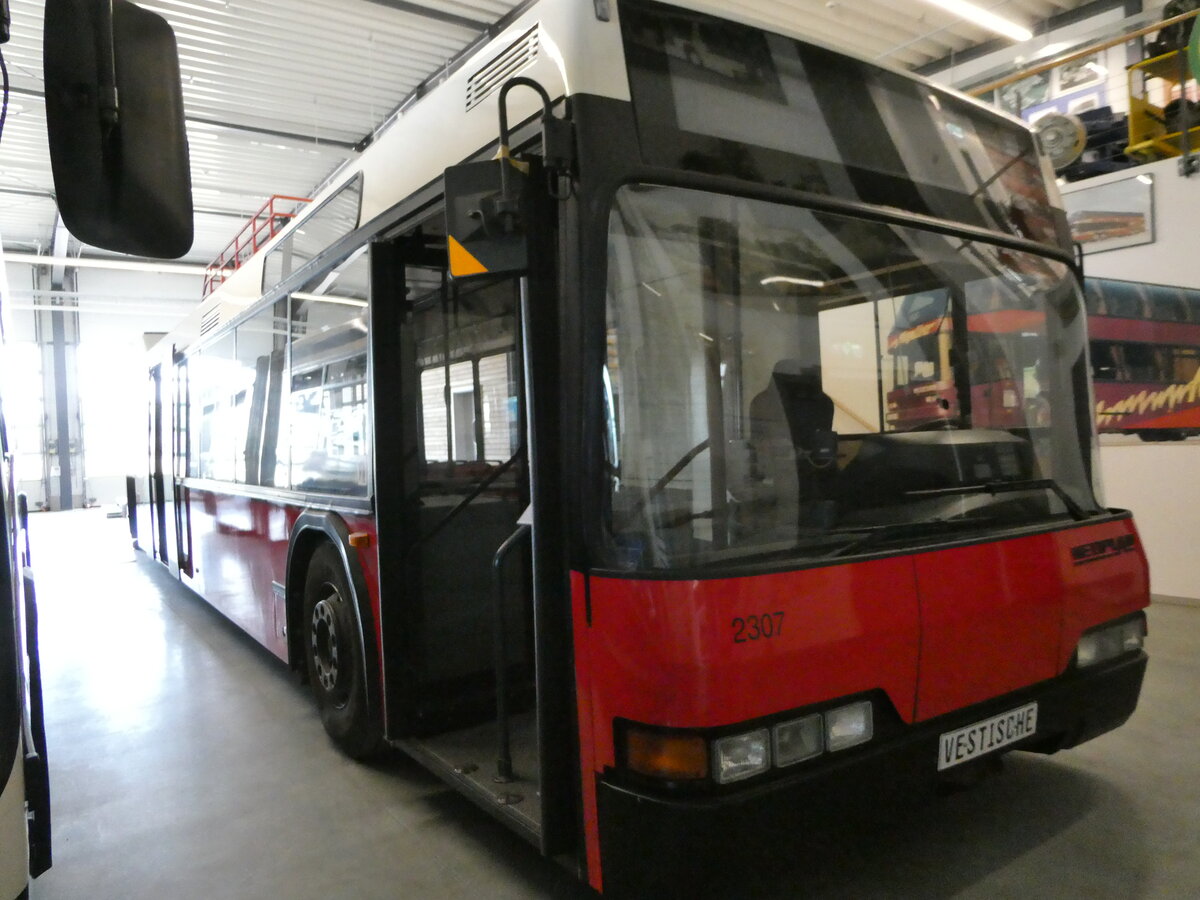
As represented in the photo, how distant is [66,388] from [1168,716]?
71.9 feet

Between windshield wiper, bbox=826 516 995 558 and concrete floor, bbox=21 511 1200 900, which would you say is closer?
windshield wiper, bbox=826 516 995 558

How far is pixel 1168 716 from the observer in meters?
3.96

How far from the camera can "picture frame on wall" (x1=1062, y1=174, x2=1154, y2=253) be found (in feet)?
20.6

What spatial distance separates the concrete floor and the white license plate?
0.58ft

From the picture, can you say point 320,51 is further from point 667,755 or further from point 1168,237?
point 667,755

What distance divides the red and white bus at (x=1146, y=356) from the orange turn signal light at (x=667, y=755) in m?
5.67

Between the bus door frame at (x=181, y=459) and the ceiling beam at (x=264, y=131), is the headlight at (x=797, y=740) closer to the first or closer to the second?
the bus door frame at (x=181, y=459)

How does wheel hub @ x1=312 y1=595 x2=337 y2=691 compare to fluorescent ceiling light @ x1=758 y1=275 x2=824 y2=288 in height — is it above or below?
below

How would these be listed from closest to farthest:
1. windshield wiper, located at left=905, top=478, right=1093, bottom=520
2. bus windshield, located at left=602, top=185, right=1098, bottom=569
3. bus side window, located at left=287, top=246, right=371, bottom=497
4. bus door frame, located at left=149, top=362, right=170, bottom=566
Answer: bus windshield, located at left=602, top=185, right=1098, bottom=569 < windshield wiper, located at left=905, top=478, right=1093, bottom=520 < bus side window, located at left=287, top=246, right=371, bottom=497 < bus door frame, located at left=149, top=362, right=170, bottom=566

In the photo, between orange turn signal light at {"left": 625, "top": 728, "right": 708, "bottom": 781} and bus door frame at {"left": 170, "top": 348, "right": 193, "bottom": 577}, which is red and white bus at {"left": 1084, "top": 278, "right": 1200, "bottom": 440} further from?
bus door frame at {"left": 170, "top": 348, "right": 193, "bottom": 577}

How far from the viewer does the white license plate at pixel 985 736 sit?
7.43ft

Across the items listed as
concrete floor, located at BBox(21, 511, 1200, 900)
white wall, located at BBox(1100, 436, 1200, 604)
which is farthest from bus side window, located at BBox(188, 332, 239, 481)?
white wall, located at BBox(1100, 436, 1200, 604)

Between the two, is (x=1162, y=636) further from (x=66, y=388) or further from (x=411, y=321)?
(x=66, y=388)

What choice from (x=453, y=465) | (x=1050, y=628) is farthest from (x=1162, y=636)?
(x=453, y=465)
